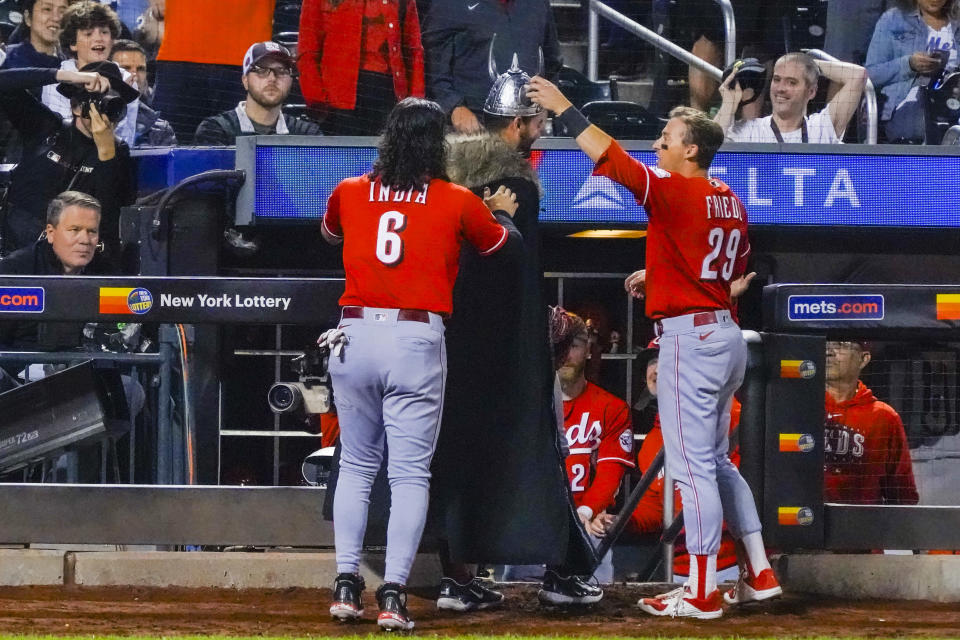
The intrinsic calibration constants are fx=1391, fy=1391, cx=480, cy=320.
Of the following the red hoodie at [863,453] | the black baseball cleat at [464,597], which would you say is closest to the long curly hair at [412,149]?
the black baseball cleat at [464,597]

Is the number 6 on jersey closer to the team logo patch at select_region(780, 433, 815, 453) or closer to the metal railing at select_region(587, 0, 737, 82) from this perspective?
the team logo patch at select_region(780, 433, 815, 453)

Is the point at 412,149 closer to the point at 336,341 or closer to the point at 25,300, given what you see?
the point at 336,341

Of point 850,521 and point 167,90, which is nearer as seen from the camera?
point 850,521

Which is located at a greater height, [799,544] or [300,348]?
[300,348]

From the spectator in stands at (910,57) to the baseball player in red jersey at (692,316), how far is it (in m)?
4.24

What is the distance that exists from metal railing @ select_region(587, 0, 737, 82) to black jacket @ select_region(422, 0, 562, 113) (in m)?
0.91

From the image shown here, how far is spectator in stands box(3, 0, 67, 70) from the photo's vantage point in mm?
8094

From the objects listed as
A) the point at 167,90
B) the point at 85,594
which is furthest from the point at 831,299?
the point at 167,90

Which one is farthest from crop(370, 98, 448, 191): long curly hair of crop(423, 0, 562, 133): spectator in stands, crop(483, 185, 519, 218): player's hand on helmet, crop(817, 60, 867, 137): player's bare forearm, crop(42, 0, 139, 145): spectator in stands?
crop(817, 60, 867, 137): player's bare forearm

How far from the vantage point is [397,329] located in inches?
174

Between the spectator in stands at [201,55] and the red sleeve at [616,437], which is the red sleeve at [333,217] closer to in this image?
the red sleeve at [616,437]

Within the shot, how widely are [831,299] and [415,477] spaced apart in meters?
1.83

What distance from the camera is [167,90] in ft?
27.0

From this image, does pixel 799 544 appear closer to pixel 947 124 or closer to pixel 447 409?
pixel 447 409
